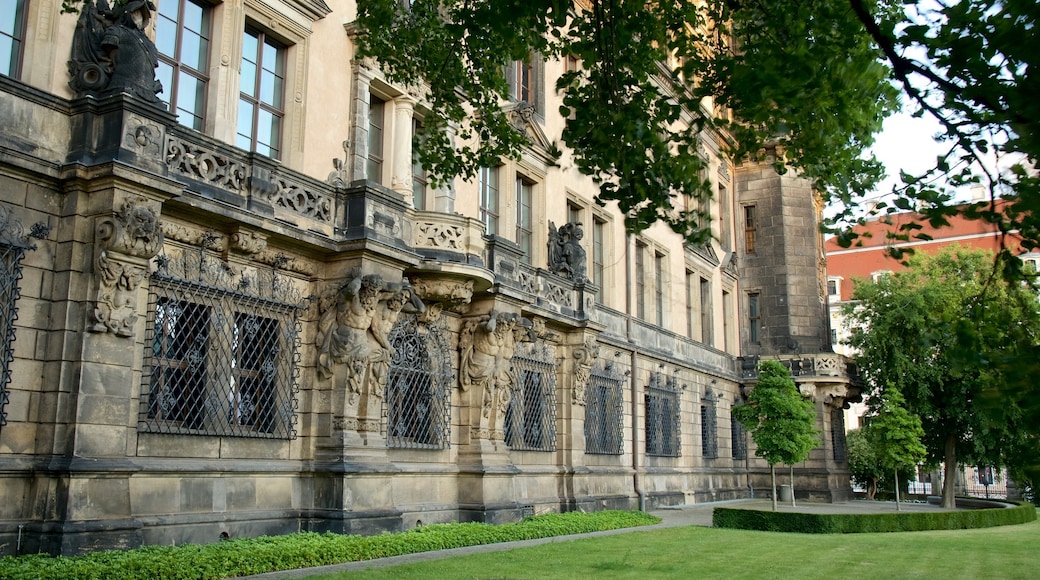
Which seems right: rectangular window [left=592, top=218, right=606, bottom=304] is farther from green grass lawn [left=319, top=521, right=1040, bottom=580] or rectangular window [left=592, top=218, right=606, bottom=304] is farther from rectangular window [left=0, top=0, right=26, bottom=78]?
rectangular window [left=0, top=0, right=26, bottom=78]

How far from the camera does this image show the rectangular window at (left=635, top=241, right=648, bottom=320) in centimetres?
3086

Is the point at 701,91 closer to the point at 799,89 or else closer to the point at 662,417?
the point at 799,89

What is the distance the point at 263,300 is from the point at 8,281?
4.13 meters

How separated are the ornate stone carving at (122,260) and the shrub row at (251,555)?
2.84 metres

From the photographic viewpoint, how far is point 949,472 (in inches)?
1375

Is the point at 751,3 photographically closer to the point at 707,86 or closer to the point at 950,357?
the point at 707,86

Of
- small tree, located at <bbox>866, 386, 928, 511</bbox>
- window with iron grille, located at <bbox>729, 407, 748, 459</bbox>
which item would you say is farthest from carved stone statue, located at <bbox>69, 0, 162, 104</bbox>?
window with iron grille, located at <bbox>729, 407, 748, 459</bbox>

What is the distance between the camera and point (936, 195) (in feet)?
23.4

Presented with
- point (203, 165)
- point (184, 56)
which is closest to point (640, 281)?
point (184, 56)

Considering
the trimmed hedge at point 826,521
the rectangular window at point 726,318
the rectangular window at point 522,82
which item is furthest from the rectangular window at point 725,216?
the trimmed hedge at point 826,521

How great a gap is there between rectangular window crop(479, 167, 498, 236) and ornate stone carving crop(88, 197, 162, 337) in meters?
11.1

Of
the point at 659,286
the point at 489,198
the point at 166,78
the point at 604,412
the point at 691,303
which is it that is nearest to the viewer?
the point at 166,78

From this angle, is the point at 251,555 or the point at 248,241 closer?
the point at 251,555

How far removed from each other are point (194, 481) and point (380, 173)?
7.93 m
